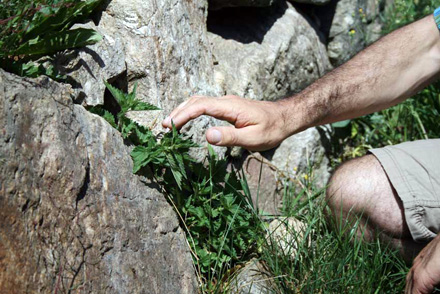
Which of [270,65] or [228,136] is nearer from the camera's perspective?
[228,136]

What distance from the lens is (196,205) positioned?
245cm

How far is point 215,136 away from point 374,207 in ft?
3.53

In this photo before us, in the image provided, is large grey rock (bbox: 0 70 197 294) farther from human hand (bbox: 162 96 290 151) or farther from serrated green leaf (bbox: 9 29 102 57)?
human hand (bbox: 162 96 290 151)

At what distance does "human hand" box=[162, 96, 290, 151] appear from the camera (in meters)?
2.22

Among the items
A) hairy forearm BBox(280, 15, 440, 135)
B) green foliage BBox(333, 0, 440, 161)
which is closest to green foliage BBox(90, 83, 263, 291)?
hairy forearm BBox(280, 15, 440, 135)

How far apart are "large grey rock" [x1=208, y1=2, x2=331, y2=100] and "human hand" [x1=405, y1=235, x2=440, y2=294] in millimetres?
1309

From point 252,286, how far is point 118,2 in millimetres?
1421

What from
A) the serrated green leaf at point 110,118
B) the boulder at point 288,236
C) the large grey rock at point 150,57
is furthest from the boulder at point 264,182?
the serrated green leaf at point 110,118

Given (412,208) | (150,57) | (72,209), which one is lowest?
(412,208)

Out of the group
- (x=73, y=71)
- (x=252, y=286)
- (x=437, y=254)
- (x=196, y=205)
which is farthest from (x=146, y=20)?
(x=437, y=254)

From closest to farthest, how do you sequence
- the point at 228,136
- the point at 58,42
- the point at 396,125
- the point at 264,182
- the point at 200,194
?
the point at 58,42 < the point at 228,136 < the point at 200,194 < the point at 264,182 < the point at 396,125

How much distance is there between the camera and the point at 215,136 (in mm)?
2146

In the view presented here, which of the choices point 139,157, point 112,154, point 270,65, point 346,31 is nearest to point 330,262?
point 139,157

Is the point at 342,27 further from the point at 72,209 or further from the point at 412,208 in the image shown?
the point at 72,209
